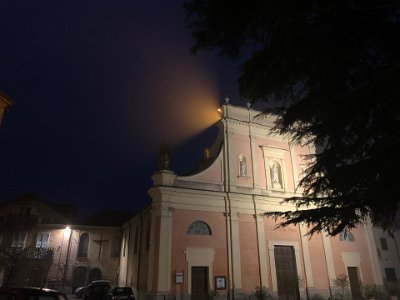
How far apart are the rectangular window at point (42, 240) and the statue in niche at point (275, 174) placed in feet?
78.0

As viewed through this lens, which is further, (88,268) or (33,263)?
(88,268)

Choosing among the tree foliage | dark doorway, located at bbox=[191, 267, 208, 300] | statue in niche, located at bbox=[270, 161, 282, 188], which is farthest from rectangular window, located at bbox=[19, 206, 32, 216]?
the tree foliage

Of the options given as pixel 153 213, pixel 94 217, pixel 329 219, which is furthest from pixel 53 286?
pixel 329 219

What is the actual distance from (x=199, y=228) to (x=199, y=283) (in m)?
2.96

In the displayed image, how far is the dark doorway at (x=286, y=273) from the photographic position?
18.5 metres

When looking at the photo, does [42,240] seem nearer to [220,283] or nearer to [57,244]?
[57,244]

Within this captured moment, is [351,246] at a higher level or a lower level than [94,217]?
lower

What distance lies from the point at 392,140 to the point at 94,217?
118ft

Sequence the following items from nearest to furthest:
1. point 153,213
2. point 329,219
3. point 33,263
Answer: point 329,219
point 153,213
point 33,263

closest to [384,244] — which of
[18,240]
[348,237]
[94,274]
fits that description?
[348,237]

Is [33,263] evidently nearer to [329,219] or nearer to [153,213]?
[153,213]

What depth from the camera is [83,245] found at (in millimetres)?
32062

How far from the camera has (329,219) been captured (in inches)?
283

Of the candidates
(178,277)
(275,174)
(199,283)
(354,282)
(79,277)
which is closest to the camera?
(178,277)
